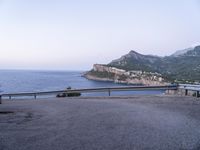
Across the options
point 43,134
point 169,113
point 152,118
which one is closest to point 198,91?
point 169,113

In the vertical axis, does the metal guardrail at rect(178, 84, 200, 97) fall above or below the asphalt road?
above

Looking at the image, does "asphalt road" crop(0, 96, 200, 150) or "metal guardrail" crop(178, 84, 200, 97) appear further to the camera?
"metal guardrail" crop(178, 84, 200, 97)

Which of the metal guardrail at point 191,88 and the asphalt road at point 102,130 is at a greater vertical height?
the metal guardrail at point 191,88

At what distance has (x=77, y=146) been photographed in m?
6.24

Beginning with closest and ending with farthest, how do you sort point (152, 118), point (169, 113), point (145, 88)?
point (152, 118) < point (169, 113) < point (145, 88)

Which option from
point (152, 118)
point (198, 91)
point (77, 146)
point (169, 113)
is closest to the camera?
point (77, 146)

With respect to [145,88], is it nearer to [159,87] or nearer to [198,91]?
[159,87]

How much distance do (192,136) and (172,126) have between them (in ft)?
3.85

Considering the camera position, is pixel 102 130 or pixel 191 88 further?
pixel 191 88

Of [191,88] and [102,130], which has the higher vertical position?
[191,88]

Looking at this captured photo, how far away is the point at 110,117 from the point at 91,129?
2.02 meters

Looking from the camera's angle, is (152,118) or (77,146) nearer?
(77,146)

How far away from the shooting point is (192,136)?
715 cm

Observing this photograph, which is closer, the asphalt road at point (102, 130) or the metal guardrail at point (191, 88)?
the asphalt road at point (102, 130)
